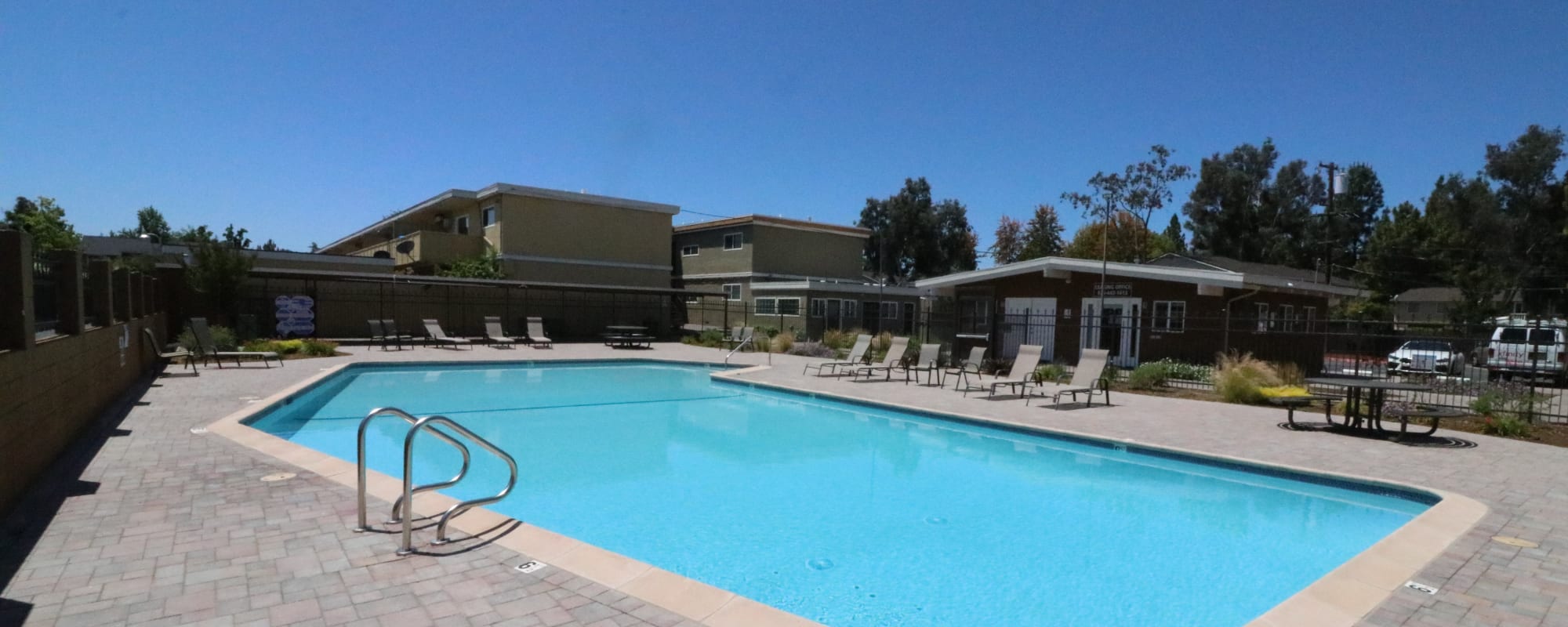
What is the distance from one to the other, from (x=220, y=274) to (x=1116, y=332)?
23874 mm

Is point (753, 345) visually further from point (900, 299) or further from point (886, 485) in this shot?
point (886, 485)

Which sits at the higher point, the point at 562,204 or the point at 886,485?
the point at 562,204

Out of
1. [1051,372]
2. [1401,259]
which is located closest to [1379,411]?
[1051,372]

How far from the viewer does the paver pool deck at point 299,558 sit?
338 centimetres

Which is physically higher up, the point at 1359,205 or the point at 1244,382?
the point at 1359,205

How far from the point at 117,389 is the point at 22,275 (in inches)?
231

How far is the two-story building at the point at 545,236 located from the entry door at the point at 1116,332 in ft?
60.3

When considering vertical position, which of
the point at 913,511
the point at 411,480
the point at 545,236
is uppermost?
the point at 545,236

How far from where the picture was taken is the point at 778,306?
2848 cm

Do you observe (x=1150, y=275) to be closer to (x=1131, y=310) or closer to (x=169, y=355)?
(x=1131, y=310)

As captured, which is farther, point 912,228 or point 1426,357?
point 912,228

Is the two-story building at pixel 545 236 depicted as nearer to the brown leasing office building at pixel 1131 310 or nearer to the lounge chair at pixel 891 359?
the brown leasing office building at pixel 1131 310

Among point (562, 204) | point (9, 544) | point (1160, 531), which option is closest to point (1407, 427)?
point (1160, 531)

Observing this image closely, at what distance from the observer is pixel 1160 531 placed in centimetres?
629
